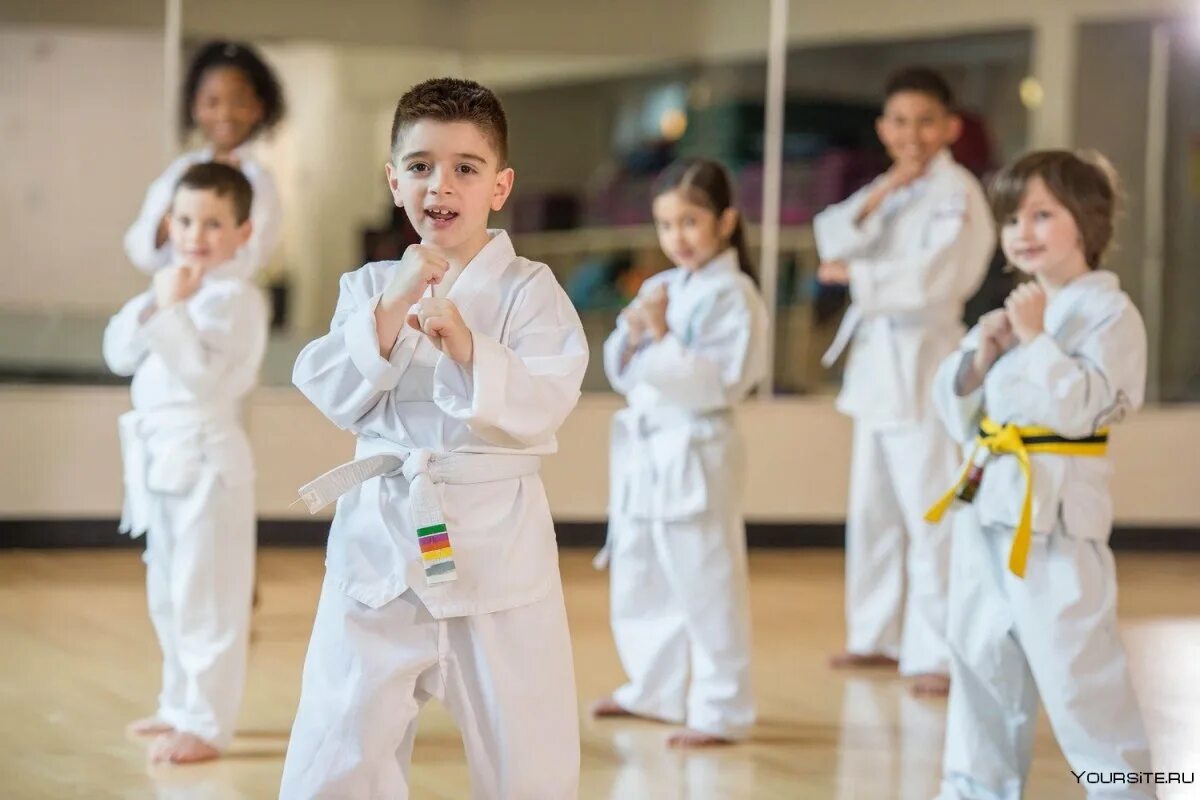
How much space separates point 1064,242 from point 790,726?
135 cm

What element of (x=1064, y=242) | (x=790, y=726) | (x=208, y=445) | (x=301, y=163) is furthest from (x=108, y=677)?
(x=301, y=163)

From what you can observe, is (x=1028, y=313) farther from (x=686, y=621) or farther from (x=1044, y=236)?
(x=686, y=621)

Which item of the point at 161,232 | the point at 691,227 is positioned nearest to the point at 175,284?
the point at 161,232

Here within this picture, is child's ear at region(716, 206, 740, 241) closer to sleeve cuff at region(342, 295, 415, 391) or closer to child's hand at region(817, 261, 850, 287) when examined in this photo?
child's hand at region(817, 261, 850, 287)

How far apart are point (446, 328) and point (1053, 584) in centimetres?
126

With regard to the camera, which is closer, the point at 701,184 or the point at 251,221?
the point at 701,184

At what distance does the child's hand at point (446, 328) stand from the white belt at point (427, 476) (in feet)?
0.53

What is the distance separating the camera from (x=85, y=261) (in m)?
6.12

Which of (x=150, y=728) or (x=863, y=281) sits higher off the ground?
(x=863, y=281)

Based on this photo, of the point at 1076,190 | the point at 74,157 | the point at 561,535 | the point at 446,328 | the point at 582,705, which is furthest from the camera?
the point at 561,535

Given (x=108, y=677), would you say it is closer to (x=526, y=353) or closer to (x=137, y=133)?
(x=526, y=353)

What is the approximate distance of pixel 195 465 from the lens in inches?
129

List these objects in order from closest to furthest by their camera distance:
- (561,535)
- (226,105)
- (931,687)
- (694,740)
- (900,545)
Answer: (694,740)
(931,687)
(226,105)
(900,545)
(561,535)

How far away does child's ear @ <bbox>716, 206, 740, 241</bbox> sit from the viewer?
3.67m
